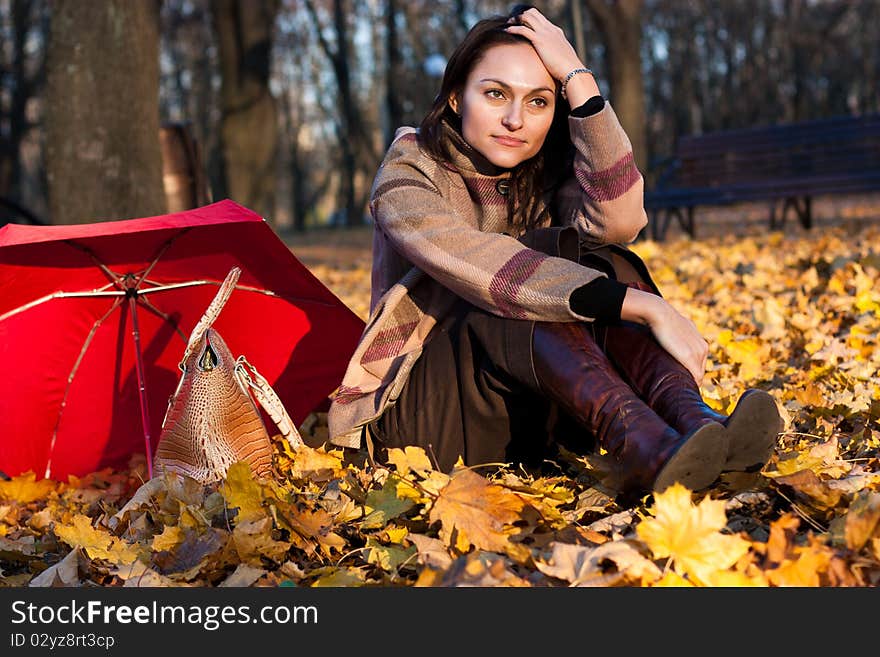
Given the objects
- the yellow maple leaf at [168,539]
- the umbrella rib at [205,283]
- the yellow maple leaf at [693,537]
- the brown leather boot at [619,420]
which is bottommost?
the yellow maple leaf at [168,539]

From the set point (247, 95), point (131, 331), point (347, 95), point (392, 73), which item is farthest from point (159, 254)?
point (347, 95)

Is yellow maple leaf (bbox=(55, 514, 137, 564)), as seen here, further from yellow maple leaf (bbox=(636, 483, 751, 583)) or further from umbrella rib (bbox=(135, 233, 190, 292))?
yellow maple leaf (bbox=(636, 483, 751, 583))

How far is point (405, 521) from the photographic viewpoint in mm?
2080

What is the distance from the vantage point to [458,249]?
229 cm

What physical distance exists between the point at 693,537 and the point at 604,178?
113 centimetres

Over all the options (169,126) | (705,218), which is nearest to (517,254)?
(169,126)

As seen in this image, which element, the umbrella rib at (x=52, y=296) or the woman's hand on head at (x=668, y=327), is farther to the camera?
the umbrella rib at (x=52, y=296)

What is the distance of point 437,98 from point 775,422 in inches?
49.3

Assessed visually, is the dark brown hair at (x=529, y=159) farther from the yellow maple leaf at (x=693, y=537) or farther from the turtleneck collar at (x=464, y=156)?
A: the yellow maple leaf at (x=693, y=537)

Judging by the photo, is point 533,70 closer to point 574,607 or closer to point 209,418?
point 209,418

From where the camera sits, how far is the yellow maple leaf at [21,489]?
9.16ft

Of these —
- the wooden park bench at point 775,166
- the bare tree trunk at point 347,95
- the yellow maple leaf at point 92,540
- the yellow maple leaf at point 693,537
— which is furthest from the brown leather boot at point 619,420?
the bare tree trunk at point 347,95

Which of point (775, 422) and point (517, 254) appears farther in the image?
point (517, 254)

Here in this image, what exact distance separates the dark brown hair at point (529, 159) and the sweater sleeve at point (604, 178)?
0.12 metres
